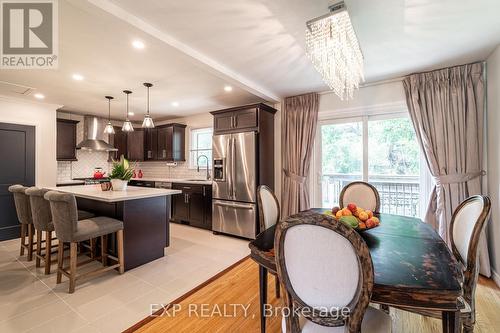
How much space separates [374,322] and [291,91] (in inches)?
134

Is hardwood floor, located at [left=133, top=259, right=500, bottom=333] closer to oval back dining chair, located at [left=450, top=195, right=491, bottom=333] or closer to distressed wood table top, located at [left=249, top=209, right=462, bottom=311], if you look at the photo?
oval back dining chair, located at [left=450, top=195, right=491, bottom=333]

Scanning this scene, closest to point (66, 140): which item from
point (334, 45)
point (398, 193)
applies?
point (334, 45)

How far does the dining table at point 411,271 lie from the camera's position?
96 centimetres

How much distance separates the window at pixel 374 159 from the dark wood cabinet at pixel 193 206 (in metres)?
2.10

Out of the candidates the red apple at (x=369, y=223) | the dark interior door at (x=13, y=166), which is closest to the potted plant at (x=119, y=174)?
the dark interior door at (x=13, y=166)

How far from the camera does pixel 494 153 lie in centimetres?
247

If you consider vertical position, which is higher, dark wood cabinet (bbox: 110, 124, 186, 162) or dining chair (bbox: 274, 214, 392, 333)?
dark wood cabinet (bbox: 110, 124, 186, 162)

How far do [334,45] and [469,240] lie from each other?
1.63 meters

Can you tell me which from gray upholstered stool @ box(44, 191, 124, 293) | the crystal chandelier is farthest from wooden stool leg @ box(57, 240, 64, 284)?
the crystal chandelier

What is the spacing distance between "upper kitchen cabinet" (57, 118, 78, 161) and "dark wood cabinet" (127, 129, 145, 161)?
47.2 inches

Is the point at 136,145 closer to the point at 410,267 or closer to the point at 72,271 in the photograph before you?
the point at 72,271

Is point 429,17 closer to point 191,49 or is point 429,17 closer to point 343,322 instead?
point 191,49

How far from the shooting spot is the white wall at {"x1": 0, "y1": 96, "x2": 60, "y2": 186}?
4062 millimetres

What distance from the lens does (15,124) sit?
4.06 m
